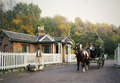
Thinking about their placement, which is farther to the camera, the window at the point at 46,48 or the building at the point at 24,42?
the window at the point at 46,48

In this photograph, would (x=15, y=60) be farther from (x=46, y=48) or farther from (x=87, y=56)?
(x=46, y=48)

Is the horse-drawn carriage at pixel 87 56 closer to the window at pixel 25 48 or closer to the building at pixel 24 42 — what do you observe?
the building at pixel 24 42

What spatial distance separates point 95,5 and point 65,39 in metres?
8.55

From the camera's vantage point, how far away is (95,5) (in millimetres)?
→ 7625

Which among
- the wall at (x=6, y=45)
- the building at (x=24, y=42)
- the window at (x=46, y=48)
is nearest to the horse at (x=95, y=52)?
the building at (x=24, y=42)

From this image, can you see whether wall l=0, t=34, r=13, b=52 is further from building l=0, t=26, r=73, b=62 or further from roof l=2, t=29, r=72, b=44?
roof l=2, t=29, r=72, b=44

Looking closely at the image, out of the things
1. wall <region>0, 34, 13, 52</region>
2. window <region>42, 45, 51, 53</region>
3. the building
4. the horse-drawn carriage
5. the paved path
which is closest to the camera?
the paved path

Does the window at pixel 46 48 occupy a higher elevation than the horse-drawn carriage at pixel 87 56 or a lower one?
higher

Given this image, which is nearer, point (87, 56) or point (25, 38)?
point (87, 56)

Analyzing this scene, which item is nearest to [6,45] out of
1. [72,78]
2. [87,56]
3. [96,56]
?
[87,56]

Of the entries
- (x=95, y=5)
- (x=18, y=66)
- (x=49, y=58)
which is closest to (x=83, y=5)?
(x=95, y=5)

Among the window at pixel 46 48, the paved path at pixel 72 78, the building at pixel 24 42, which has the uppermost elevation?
the building at pixel 24 42

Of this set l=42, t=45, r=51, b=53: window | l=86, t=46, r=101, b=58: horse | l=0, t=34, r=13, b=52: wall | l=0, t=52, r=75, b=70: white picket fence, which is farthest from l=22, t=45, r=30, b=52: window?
l=86, t=46, r=101, b=58: horse

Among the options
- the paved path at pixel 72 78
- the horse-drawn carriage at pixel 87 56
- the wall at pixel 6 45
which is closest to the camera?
the paved path at pixel 72 78
